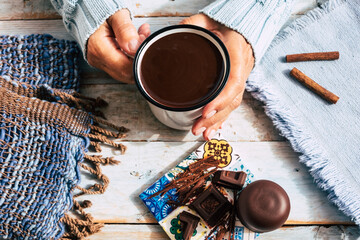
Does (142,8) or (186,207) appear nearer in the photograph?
(186,207)

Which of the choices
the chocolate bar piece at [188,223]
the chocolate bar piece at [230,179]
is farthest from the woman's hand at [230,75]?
the chocolate bar piece at [188,223]

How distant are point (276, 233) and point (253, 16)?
22.0 inches

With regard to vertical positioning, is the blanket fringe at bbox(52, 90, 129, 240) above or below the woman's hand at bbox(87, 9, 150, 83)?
below

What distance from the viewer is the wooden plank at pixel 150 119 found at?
36.7 inches

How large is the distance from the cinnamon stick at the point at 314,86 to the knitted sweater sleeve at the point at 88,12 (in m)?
0.49

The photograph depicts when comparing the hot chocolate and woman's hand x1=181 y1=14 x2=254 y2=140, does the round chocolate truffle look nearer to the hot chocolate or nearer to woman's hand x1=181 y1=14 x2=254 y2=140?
woman's hand x1=181 y1=14 x2=254 y2=140

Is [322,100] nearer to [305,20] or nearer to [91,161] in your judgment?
[305,20]

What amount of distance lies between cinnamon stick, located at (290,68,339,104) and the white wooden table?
130 mm

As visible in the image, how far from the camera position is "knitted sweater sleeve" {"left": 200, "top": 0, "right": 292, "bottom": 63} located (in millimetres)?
808

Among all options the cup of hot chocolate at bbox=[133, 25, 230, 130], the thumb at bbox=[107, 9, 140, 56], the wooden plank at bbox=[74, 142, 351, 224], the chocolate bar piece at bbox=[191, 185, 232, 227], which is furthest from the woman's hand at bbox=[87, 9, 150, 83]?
the chocolate bar piece at bbox=[191, 185, 232, 227]

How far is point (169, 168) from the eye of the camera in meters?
0.92

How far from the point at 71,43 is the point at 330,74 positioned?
0.72m

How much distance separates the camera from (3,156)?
32.8 inches

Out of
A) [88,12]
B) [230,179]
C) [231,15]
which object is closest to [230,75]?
[231,15]
